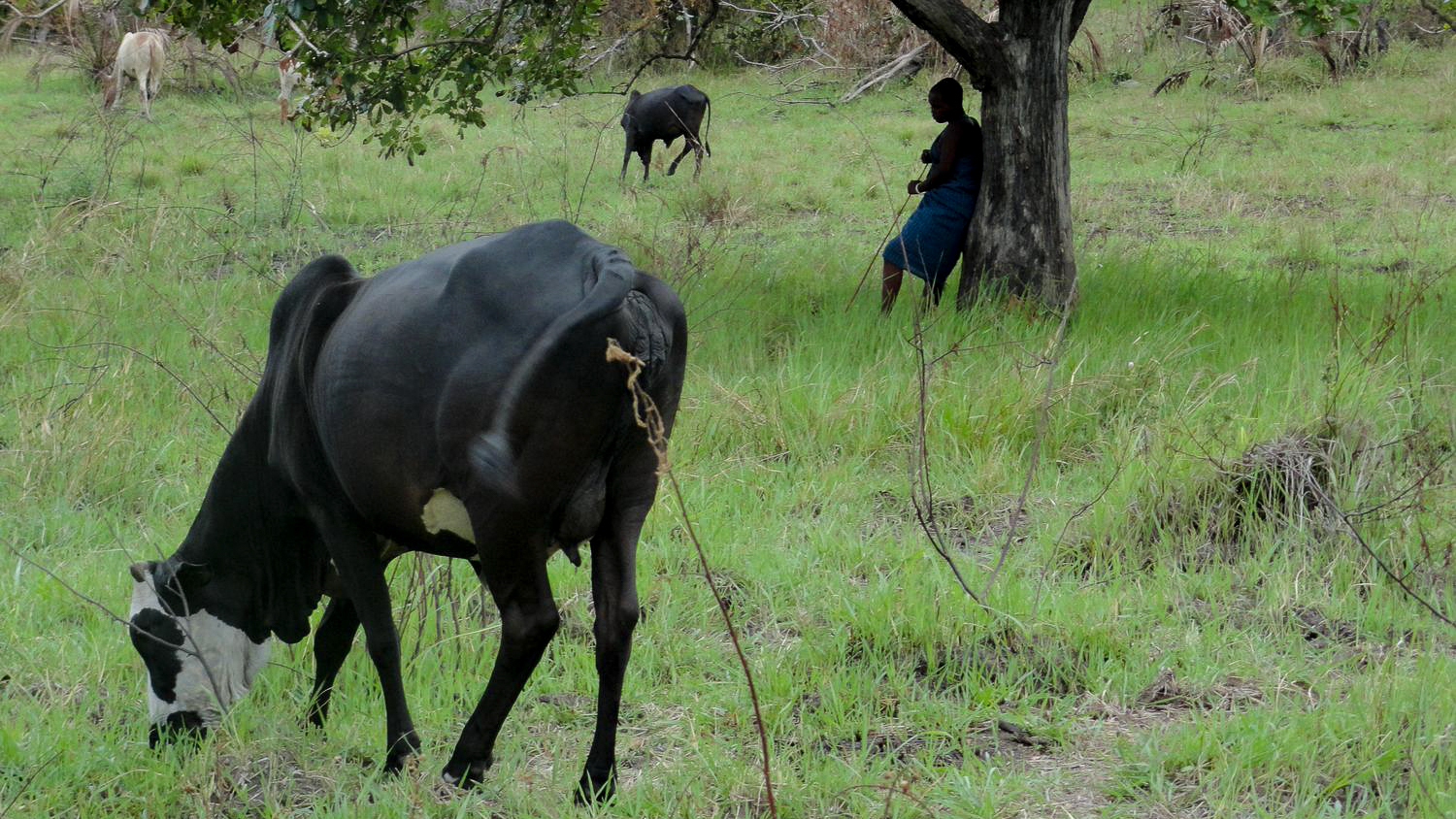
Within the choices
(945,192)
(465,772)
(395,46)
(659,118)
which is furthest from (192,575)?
(659,118)

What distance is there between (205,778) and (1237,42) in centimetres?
1620

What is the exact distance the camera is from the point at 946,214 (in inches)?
291

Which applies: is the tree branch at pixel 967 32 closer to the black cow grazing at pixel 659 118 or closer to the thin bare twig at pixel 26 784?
the thin bare twig at pixel 26 784

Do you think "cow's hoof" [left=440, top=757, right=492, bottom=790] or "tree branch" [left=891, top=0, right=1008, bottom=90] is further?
"tree branch" [left=891, top=0, right=1008, bottom=90]

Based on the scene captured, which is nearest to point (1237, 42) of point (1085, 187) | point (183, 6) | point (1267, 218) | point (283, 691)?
point (1085, 187)

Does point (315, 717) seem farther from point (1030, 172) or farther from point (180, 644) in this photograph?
point (1030, 172)

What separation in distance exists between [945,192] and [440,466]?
5103 mm

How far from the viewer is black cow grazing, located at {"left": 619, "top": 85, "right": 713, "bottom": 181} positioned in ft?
43.2

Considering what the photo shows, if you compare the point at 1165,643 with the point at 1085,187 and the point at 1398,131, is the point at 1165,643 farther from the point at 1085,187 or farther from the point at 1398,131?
the point at 1398,131

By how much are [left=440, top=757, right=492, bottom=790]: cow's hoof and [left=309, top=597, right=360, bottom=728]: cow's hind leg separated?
0.56 metres

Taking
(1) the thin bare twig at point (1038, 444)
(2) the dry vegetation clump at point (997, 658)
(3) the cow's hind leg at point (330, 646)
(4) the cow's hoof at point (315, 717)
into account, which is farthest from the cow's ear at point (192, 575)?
(1) the thin bare twig at point (1038, 444)

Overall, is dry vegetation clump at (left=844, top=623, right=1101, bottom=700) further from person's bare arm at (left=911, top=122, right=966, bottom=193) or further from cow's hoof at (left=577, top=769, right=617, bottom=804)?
person's bare arm at (left=911, top=122, right=966, bottom=193)

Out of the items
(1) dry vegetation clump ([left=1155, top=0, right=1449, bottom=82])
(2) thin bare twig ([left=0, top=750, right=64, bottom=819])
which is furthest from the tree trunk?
(1) dry vegetation clump ([left=1155, top=0, right=1449, bottom=82])

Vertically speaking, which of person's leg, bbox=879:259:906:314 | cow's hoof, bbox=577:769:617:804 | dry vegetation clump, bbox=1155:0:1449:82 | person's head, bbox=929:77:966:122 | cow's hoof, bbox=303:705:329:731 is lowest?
cow's hoof, bbox=303:705:329:731
